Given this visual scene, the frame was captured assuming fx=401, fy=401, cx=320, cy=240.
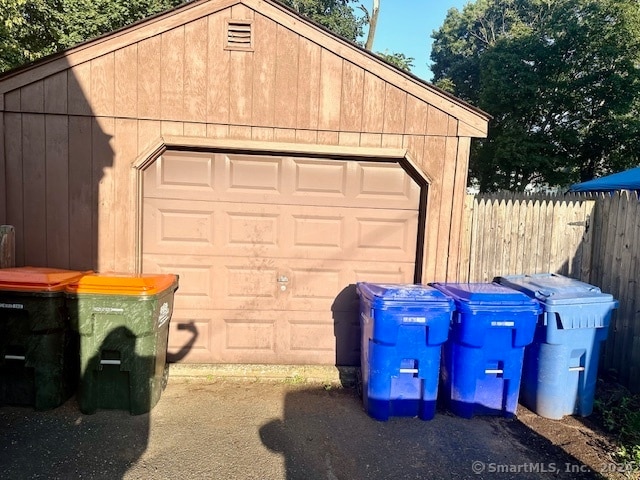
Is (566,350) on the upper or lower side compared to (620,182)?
lower

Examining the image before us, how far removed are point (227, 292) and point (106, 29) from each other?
387 inches

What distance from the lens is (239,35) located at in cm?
433

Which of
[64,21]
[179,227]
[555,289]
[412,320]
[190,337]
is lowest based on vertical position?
[190,337]

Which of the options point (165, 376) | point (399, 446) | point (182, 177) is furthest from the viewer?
point (182, 177)

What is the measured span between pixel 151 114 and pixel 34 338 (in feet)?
8.03

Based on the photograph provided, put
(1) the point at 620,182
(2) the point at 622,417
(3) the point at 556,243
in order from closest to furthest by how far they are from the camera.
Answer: (2) the point at 622,417, (3) the point at 556,243, (1) the point at 620,182

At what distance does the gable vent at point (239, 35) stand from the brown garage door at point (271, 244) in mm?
1183

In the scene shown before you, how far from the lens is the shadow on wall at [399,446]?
10.1 feet

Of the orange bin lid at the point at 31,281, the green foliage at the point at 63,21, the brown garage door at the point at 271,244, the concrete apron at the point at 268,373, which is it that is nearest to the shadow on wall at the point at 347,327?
the brown garage door at the point at 271,244

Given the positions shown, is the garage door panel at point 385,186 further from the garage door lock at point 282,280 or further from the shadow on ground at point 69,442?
the shadow on ground at point 69,442

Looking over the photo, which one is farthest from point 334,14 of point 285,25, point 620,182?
point 285,25

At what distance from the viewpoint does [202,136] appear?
4363 millimetres

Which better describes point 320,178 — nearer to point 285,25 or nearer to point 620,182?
point 285,25

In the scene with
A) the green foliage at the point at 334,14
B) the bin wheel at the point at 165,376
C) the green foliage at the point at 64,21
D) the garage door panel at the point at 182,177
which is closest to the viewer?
the bin wheel at the point at 165,376
